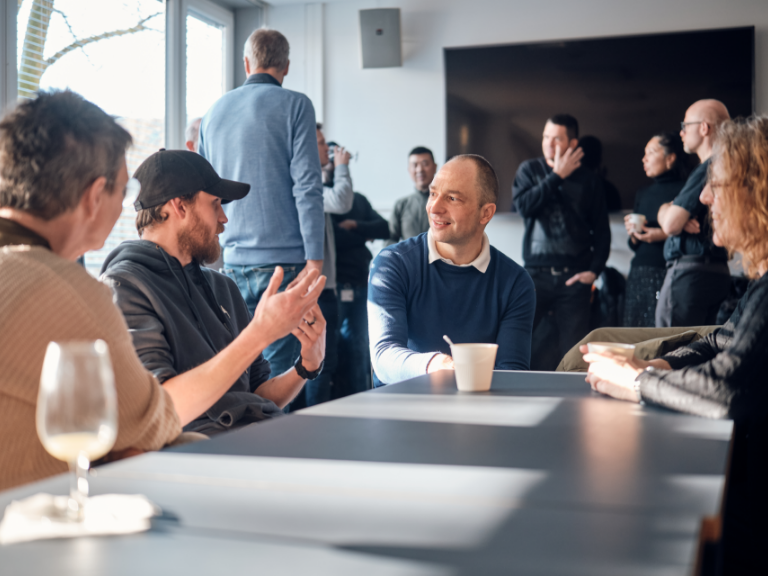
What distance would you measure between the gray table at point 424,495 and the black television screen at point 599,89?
13.1 ft

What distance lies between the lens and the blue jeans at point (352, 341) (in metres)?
4.14

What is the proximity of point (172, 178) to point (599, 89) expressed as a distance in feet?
12.5

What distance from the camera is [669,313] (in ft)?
10.9

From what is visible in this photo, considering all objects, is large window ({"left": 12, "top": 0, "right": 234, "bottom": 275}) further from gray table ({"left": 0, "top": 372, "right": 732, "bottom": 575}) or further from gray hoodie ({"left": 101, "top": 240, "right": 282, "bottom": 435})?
→ gray table ({"left": 0, "top": 372, "right": 732, "bottom": 575})

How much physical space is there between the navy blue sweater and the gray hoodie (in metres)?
0.47

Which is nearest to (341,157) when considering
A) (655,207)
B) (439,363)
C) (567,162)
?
(567,162)

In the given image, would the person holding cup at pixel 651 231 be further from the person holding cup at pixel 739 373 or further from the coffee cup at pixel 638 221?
the person holding cup at pixel 739 373

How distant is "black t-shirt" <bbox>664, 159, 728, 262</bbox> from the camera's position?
125 inches

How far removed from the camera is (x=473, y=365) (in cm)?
143

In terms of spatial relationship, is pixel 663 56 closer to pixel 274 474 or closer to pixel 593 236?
pixel 593 236

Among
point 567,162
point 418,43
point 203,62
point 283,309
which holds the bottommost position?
point 283,309

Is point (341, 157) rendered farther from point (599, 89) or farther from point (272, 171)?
point (599, 89)

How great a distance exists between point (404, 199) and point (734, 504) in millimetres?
3590

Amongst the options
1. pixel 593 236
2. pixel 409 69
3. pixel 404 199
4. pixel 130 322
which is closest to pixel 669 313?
pixel 593 236
